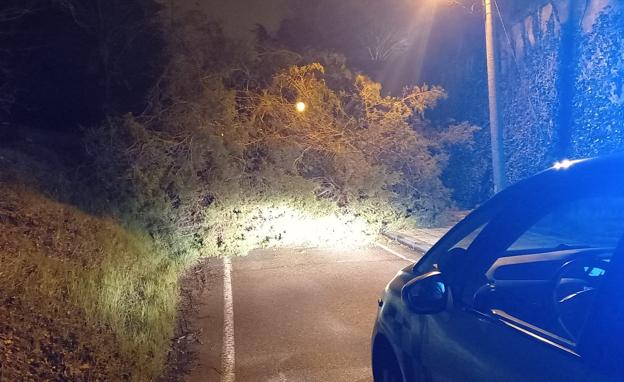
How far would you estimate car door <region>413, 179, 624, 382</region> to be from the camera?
2.02m

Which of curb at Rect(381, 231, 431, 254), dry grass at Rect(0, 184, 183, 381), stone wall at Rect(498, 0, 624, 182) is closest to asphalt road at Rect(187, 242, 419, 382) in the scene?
curb at Rect(381, 231, 431, 254)

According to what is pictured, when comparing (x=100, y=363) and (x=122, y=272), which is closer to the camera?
Result: (x=100, y=363)

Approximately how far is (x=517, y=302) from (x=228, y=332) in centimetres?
477

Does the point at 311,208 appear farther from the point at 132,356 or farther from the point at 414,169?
the point at 132,356

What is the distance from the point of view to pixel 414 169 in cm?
1391

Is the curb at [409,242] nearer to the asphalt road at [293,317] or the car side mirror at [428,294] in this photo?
the asphalt road at [293,317]

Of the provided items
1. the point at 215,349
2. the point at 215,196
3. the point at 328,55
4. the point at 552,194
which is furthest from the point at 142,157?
the point at 552,194

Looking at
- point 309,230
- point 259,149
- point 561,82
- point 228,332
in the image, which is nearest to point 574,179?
point 228,332

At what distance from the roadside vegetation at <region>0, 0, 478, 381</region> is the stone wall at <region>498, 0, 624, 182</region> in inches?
70.9

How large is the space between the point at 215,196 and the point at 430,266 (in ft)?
31.9

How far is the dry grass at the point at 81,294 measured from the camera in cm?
512

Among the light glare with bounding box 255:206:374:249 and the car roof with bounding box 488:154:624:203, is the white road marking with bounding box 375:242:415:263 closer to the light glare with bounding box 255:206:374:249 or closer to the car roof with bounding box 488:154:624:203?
the light glare with bounding box 255:206:374:249

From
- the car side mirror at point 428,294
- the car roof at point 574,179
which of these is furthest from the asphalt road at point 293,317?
the car roof at point 574,179

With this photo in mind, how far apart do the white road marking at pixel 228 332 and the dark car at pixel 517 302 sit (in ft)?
7.56
